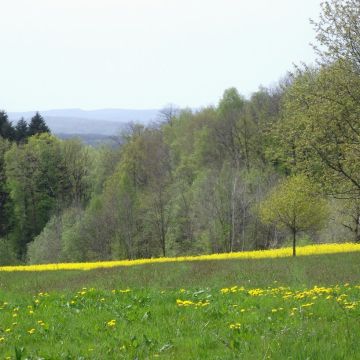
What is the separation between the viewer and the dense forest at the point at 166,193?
165 feet

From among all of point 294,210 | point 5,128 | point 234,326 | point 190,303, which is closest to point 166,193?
point 294,210

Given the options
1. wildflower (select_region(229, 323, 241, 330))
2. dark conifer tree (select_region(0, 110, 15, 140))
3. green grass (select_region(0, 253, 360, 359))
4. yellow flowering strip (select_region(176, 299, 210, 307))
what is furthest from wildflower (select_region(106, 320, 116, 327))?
dark conifer tree (select_region(0, 110, 15, 140))

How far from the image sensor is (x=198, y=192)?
205 feet

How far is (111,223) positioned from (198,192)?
11834 millimetres

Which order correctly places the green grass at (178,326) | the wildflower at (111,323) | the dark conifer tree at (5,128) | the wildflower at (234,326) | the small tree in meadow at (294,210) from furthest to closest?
the dark conifer tree at (5,128) < the small tree in meadow at (294,210) < the wildflower at (111,323) < the wildflower at (234,326) < the green grass at (178,326)

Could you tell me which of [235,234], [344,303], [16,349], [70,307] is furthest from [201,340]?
[235,234]

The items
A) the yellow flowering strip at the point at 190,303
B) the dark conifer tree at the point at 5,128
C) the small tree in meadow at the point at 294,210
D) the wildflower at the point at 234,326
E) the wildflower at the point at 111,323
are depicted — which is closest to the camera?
the wildflower at the point at 234,326

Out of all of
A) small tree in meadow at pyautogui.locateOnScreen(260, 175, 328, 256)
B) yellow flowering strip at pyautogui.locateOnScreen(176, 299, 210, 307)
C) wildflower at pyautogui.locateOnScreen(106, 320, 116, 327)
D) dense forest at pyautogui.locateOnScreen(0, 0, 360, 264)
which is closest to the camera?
wildflower at pyautogui.locateOnScreen(106, 320, 116, 327)

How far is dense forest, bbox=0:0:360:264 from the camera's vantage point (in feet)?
165

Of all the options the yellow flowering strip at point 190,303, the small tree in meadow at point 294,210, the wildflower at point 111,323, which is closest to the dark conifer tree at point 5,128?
the small tree in meadow at point 294,210

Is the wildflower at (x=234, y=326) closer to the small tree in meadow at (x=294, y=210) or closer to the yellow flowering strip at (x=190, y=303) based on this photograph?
the yellow flowering strip at (x=190, y=303)

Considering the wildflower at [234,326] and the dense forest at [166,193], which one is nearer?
the wildflower at [234,326]

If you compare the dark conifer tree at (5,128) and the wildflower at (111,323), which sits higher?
the dark conifer tree at (5,128)

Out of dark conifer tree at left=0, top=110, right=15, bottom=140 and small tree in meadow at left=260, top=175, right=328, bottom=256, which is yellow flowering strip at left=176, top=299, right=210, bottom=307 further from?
dark conifer tree at left=0, top=110, right=15, bottom=140
